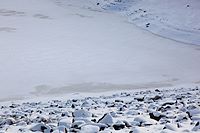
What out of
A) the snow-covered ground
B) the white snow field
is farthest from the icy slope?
the white snow field

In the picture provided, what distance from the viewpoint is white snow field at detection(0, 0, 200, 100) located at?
16594 mm

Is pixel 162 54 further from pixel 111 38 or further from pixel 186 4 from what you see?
pixel 186 4

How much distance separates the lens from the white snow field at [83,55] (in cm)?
1659

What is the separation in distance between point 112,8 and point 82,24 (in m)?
12.8

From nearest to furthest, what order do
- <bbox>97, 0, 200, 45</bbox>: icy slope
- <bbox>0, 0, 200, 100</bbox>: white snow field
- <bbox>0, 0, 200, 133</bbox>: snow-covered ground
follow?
→ <bbox>0, 0, 200, 133</bbox>: snow-covered ground, <bbox>0, 0, 200, 100</bbox>: white snow field, <bbox>97, 0, 200, 45</bbox>: icy slope

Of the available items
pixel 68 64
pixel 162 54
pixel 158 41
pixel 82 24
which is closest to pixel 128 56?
pixel 162 54

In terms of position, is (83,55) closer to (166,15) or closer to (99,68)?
(99,68)

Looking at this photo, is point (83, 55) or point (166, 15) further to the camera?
point (166, 15)

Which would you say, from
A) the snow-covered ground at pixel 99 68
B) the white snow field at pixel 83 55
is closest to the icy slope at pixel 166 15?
the snow-covered ground at pixel 99 68

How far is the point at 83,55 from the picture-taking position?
72.6ft

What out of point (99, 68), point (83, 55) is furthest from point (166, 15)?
point (99, 68)

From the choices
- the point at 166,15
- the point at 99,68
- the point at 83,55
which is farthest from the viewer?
the point at 166,15

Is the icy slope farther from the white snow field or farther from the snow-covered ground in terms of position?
the white snow field

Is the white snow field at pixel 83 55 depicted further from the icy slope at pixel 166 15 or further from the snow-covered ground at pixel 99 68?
the icy slope at pixel 166 15
